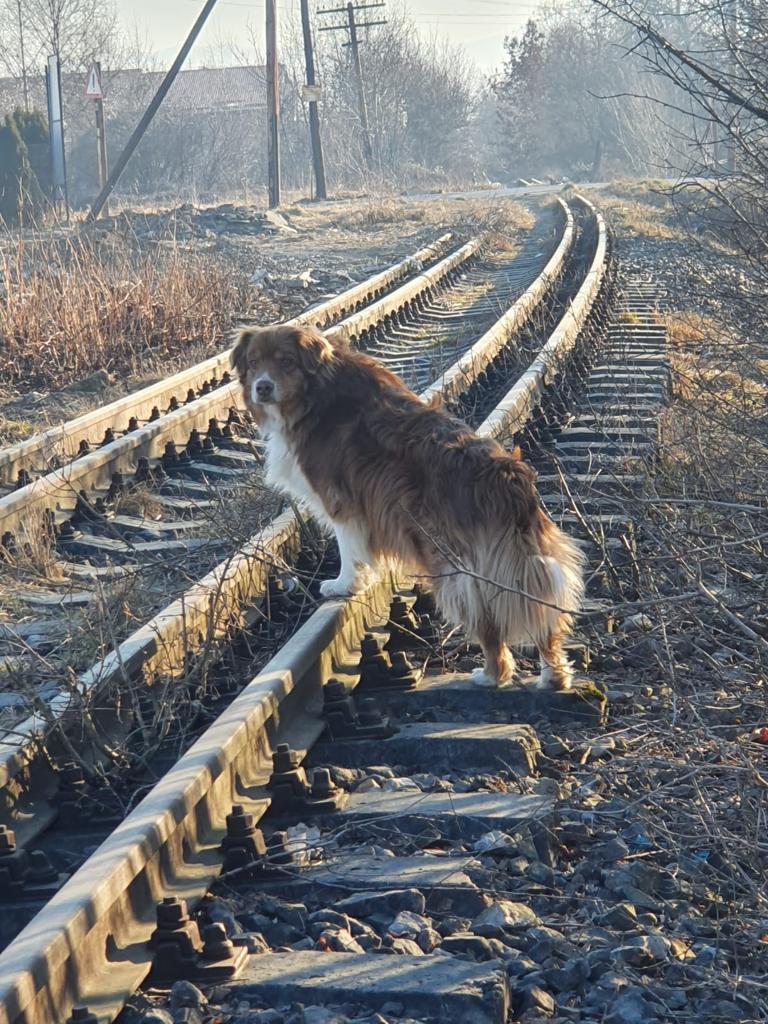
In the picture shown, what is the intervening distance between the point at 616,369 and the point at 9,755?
7322 millimetres

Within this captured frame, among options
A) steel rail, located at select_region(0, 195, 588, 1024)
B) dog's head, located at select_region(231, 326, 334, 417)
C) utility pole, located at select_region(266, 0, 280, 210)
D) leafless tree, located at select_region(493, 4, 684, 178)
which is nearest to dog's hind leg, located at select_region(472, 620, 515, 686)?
steel rail, located at select_region(0, 195, 588, 1024)

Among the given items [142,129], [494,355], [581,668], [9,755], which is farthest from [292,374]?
[142,129]

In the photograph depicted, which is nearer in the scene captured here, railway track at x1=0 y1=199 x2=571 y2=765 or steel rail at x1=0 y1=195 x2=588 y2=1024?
steel rail at x1=0 y1=195 x2=588 y2=1024

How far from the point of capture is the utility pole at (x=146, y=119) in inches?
1005

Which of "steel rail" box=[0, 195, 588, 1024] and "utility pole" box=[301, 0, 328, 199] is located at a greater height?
"utility pole" box=[301, 0, 328, 199]

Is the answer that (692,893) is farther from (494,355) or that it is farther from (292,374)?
(494,355)

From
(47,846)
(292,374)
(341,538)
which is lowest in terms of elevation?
(47,846)

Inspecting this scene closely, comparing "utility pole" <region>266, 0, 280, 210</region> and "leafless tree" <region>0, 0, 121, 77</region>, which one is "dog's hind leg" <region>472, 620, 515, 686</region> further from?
"leafless tree" <region>0, 0, 121, 77</region>

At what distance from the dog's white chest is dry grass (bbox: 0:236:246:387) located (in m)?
5.12

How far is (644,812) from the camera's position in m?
3.52

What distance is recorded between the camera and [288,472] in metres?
6.16

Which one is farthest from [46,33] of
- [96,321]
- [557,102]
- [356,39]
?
[96,321]

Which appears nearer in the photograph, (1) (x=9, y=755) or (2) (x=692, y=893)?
(2) (x=692, y=893)

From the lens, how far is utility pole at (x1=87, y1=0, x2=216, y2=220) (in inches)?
1005
